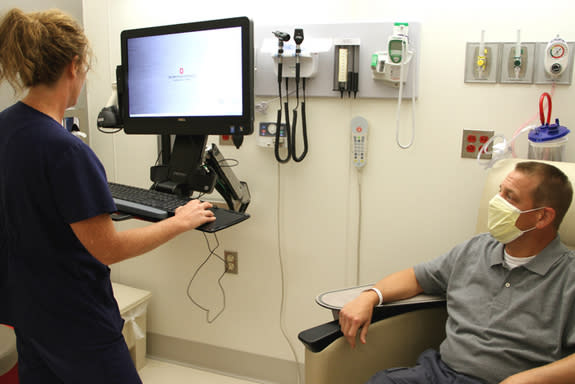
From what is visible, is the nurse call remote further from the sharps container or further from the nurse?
the nurse

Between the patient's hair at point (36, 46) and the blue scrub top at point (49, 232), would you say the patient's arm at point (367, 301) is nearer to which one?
the blue scrub top at point (49, 232)

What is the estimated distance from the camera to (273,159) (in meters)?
2.04

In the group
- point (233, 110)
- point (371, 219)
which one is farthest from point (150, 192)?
point (371, 219)

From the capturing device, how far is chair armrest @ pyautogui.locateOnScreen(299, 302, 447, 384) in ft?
4.31

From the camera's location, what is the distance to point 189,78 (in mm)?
1717

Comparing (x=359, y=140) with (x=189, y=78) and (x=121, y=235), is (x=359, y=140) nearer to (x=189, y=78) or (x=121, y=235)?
(x=189, y=78)

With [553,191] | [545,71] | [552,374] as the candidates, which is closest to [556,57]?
[545,71]

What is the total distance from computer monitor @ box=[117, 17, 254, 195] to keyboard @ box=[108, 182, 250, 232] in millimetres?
117

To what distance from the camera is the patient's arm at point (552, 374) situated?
1.12m

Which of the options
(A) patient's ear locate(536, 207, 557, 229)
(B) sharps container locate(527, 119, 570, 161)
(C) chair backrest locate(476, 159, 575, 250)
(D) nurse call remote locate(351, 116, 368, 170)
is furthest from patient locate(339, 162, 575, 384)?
(D) nurse call remote locate(351, 116, 368, 170)

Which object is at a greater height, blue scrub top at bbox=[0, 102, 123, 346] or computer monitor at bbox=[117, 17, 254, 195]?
computer monitor at bbox=[117, 17, 254, 195]

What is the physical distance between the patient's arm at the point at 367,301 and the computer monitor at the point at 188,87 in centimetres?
66

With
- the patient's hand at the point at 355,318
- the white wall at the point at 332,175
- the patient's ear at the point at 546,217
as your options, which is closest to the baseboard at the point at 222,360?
the white wall at the point at 332,175

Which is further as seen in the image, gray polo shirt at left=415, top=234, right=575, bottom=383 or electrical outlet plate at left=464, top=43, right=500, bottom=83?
electrical outlet plate at left=464, top=43, right=500, bottom=83
